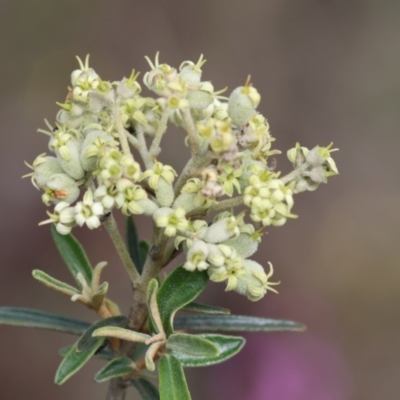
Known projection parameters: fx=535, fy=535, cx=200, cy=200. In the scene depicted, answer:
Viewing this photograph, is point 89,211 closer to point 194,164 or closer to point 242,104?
point 194,164

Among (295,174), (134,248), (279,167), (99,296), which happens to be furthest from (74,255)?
(279,167)

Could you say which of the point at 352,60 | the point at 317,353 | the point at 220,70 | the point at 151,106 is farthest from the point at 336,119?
the point at 151,106

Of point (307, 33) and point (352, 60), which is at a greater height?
point (307, 33)

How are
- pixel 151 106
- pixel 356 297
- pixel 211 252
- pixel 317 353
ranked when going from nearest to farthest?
pixel 211 252 < pixel 151 106 < pixel 317 353 < pixel 356 297

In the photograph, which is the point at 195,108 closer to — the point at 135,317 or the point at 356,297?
the point at 135,317

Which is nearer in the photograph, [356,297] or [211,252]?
[211,252]

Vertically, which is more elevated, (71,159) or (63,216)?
(71,159)

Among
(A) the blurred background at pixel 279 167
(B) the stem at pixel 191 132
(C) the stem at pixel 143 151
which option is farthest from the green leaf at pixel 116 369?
(A) the blurred background at pixel 279 167
